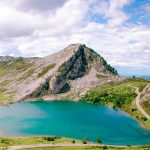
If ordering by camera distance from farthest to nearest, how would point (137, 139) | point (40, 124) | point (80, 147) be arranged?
point (40, 124) < point (137, 139) < point (80, 147)

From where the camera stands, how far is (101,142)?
148625 millimetres

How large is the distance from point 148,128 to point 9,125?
259 ft

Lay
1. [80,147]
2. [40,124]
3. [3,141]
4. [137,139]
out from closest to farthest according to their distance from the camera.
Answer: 1. [80,147]
2. [3,141]
3. [137,139]
4. [40,124]

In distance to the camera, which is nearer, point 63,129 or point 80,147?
point 80,147

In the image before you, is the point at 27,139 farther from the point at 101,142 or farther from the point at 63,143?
the point at 101,142

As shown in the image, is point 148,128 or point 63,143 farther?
point 148,128

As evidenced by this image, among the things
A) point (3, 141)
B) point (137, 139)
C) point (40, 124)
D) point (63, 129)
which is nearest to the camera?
point (3, 141)

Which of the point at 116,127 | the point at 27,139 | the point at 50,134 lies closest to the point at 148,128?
the point at 116,127

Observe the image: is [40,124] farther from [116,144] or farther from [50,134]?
[116,144]

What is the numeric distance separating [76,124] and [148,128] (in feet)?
135

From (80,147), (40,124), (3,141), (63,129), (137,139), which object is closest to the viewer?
(80,147)

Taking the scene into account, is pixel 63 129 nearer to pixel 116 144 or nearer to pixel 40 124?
pixel 40 124

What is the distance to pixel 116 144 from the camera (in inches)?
5871

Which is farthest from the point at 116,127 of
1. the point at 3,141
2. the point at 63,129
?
the point at 3,141
